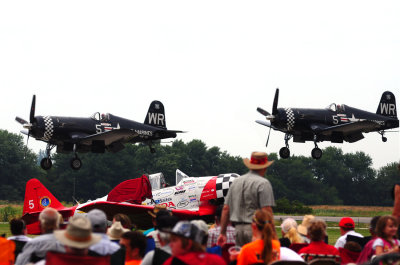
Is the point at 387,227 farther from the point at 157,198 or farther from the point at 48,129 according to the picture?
the point at 48,129

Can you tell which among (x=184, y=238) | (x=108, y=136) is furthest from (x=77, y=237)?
(x=108, y=136)

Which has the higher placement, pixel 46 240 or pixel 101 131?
pixel 101 131

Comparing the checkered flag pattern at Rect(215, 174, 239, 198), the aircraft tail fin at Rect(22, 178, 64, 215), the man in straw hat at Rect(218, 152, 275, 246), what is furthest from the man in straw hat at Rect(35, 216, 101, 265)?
the aircraft tail fin at Rect(22, 178, 64, 215)

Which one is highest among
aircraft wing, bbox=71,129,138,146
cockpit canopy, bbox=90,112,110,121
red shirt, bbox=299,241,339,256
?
cockpit canopy, bbox=90,112,110,121

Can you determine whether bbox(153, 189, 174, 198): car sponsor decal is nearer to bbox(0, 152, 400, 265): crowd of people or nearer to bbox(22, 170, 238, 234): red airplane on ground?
bbox(22, 170, 238, 234): red airplane on ground

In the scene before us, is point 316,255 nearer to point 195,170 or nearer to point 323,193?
point 323,193

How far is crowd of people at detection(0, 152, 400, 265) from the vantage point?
19.3 feet

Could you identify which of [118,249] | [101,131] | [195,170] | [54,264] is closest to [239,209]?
[118,249]

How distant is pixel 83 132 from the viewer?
3222 cm

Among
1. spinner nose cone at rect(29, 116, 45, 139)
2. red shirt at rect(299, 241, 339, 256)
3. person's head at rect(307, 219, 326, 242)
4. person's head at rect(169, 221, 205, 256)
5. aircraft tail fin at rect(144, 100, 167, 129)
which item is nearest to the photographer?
person's head at rect(169, 221, 205, 256)

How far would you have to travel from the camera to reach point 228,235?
852 centimetres

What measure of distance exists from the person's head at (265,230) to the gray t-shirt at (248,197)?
101cm

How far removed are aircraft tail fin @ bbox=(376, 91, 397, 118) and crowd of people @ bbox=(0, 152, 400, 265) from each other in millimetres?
29071

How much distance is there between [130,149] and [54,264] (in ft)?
229
